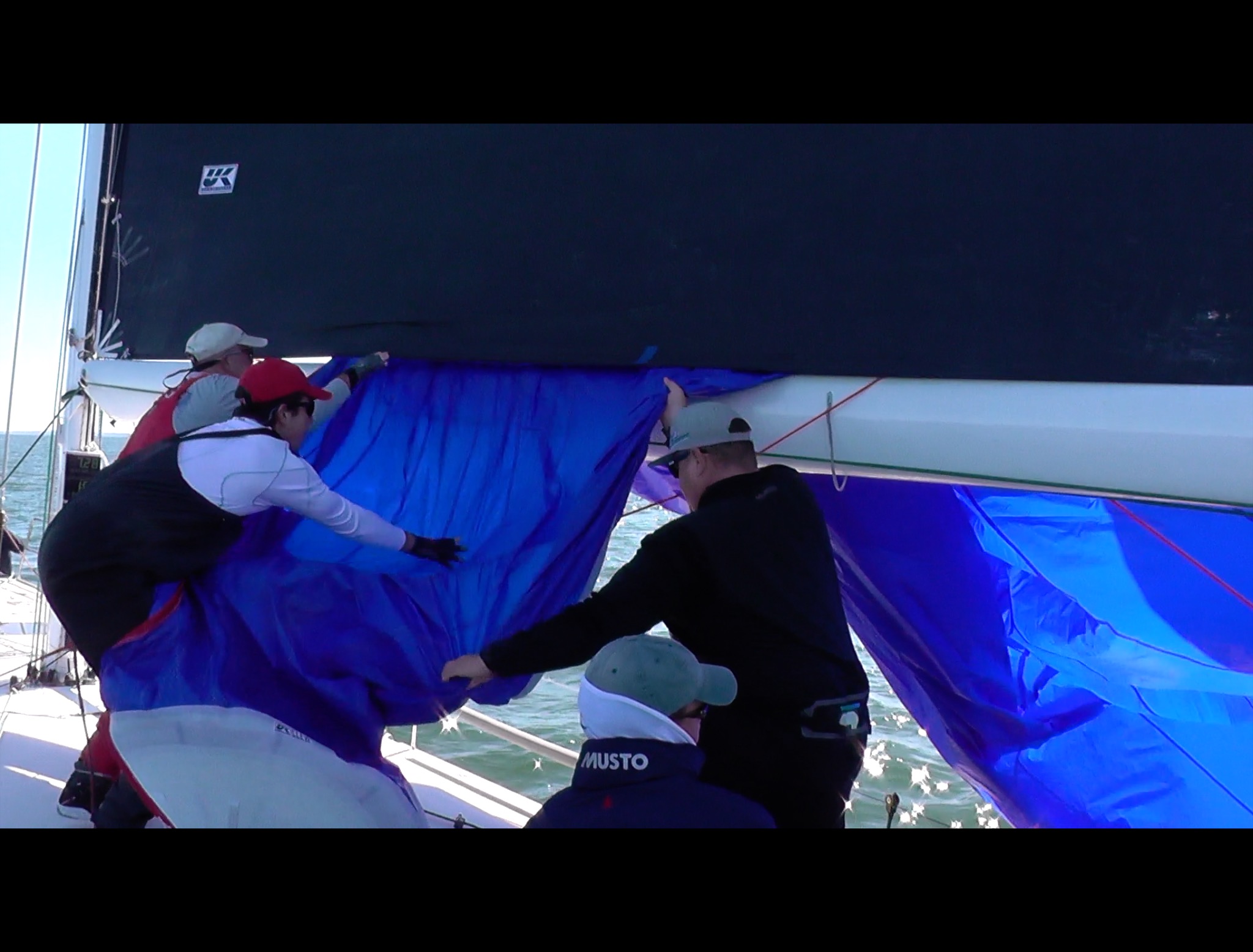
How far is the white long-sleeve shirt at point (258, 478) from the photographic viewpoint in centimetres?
207

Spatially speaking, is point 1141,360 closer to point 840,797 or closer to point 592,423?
point 840,797

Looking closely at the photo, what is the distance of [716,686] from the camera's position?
5.18ft

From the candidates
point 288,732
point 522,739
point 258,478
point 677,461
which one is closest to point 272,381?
point 258,478

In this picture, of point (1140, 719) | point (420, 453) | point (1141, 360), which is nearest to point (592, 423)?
point (420, 453)

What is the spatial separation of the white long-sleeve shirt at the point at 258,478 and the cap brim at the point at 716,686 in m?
0.95

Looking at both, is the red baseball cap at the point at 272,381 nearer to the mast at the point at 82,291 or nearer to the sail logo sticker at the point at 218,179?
the sail logo sticker at the point at 218,179

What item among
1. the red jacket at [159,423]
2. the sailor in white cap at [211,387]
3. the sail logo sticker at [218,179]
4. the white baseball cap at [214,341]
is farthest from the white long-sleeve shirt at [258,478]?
the sail logo sticker at [218,179]

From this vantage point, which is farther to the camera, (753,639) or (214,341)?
(214,341)

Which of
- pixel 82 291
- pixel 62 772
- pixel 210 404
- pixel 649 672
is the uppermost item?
pixel 82 291

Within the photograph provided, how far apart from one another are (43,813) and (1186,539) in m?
3.14

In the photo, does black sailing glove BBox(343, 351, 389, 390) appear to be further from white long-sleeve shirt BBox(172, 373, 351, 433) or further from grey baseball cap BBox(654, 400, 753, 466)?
grey baseball cap BBox(654, 400, 753, 466)

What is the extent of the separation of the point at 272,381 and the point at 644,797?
1.40 m

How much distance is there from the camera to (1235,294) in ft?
5.81

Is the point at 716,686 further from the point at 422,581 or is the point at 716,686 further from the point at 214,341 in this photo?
the point at 214,341
